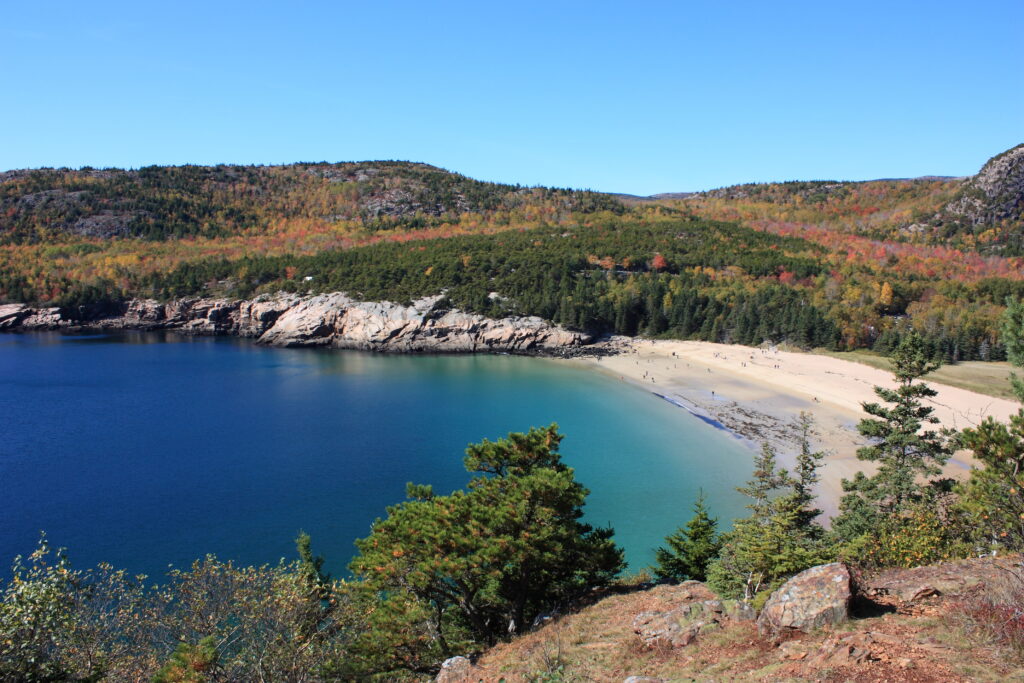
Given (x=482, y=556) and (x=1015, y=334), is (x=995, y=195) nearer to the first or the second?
(x=1015, y=334)

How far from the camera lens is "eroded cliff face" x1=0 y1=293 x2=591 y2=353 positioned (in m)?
83.9

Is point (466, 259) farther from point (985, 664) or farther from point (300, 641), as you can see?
point (985, 664)

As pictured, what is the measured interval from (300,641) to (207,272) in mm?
107793

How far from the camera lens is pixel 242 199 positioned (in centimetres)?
15975

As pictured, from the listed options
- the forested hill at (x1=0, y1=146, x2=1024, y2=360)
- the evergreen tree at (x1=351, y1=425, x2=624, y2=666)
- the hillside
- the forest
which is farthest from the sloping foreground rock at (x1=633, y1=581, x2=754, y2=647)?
the forested hill at (x1=0, y1=146, x2=1024, y2=360)

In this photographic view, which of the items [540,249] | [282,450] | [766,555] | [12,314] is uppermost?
[540,249]

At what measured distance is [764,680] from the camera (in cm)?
824

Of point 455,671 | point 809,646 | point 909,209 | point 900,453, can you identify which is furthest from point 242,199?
point 909,209

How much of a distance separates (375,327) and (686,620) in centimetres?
7847

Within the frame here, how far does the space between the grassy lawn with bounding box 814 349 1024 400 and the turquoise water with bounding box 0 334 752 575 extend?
2874 centimetres

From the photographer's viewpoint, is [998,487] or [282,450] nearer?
[998,487]

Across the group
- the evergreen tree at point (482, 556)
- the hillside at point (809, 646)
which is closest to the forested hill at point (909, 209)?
the evergreen tree at point (482, 556)

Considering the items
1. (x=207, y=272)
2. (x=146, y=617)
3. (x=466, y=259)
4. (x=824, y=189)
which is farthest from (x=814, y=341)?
(x=824, y=189)

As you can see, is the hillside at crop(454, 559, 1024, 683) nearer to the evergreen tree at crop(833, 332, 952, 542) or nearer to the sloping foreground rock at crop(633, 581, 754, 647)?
the sloping foreground rock at crop(633, 581, 754, 647)
